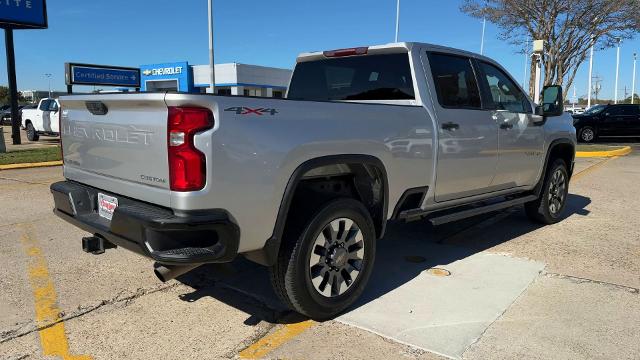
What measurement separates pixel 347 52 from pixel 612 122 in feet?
66.9

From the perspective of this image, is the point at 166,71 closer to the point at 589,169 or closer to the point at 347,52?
the point at 589,169

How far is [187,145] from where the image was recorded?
278 centimetres

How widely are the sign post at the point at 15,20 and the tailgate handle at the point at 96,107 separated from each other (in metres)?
17.0

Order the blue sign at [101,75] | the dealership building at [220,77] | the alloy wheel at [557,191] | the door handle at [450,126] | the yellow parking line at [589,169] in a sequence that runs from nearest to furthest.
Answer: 1. the door handle at [450,126]
2. the alloy wheel at [557,191]
3. the yellow parking line at [589,169]
4. the blue sign at [101,75]
5. the dealership building at [220,77]

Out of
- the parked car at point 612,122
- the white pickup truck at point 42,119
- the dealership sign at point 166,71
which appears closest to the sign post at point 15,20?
the white pickup truck at point 42,119

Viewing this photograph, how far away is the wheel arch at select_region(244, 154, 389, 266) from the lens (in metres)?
3.16

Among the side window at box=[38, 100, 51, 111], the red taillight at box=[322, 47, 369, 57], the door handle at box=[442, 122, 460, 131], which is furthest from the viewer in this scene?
the side window at box=[38, 100, 51, 111]

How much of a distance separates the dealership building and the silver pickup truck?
37.7 meters

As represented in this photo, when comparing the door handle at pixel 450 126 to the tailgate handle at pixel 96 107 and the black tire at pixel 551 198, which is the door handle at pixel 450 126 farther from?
the tailgate handle at pixel 96 107

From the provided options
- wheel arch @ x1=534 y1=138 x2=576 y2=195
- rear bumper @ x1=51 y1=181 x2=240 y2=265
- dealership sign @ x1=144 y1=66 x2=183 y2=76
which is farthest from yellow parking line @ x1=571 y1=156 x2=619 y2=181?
dealership sign @ x1=144 y1=66 x2=183 y2=76

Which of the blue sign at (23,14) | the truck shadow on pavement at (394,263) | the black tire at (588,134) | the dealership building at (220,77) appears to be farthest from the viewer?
the dealership building at (220,77)

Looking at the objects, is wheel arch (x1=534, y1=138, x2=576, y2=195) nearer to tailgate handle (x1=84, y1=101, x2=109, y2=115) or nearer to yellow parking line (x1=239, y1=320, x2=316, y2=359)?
yellow parking line (x1=239, y1=320, x2=316, y2=359)

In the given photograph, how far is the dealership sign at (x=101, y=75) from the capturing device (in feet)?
68.8

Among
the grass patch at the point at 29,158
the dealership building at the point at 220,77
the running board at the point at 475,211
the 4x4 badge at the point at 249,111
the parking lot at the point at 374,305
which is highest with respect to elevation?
the dealership building at the point at 220,77
